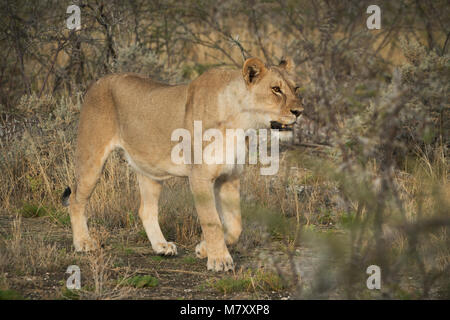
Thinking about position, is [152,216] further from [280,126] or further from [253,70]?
Result: [253,70]

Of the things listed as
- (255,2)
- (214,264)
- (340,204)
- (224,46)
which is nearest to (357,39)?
(255,2)

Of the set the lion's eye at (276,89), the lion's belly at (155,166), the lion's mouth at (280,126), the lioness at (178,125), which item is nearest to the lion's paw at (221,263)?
→ the lioness at (178,125)

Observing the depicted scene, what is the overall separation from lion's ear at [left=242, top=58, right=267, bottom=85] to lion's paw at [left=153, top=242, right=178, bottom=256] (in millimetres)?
1522

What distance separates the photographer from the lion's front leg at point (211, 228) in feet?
14.7

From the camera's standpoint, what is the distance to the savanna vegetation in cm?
327

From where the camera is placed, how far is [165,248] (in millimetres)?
5070

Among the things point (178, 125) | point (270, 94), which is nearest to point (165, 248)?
point (178, 125)

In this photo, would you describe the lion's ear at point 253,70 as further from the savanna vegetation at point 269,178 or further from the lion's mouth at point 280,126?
the savanna vegetation at point 269,178

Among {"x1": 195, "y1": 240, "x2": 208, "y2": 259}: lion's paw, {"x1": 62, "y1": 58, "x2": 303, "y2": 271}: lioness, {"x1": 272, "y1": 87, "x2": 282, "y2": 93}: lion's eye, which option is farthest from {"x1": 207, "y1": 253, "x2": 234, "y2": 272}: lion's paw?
{"x1": 272, "y1": 87, "x2": 282, "y2": 93}: lion's eye

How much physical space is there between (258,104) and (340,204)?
1889 millimetres

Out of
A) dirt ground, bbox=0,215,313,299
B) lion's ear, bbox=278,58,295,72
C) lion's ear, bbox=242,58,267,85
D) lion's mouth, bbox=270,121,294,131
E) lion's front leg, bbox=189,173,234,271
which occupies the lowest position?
dirt ground, bbox=0,215,313,299

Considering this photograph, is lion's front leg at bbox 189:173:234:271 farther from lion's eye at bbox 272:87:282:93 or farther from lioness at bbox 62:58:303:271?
lion's eye at bbox 272:87:282:93

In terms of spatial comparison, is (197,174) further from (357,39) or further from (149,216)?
(357,39)

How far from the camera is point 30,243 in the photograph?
4.88m
